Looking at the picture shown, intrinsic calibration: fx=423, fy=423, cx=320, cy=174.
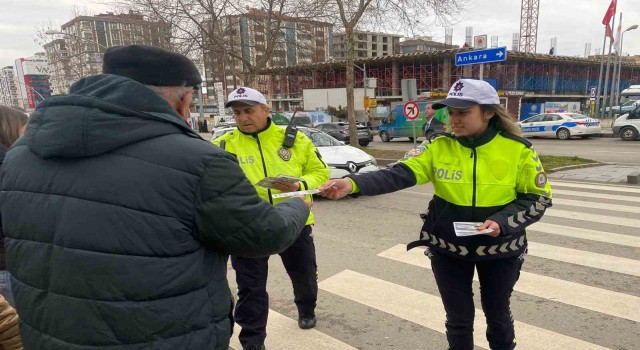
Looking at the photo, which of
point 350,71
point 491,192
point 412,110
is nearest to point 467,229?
point 491,192

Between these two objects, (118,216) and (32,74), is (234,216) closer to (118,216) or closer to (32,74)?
(118,216)

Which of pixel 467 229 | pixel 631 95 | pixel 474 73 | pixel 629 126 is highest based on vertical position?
pixel 474 73

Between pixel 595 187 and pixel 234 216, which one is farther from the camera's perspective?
pixel 595 187

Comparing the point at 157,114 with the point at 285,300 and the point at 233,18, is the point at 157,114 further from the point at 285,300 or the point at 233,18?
the point at 233,18

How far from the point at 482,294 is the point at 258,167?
5.46 ft

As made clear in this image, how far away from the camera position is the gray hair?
1.43 metres

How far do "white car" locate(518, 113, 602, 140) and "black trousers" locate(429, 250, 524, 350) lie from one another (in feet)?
70.0

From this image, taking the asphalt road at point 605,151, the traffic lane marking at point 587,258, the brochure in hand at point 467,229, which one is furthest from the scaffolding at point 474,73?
the brochure in hand at point 467,229

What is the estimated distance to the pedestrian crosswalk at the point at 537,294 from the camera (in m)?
3.18

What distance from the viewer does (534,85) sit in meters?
49.2

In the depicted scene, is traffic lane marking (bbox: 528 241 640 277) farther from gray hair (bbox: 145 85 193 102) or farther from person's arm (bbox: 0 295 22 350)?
person's arm (bbox: 0 295 22 350)

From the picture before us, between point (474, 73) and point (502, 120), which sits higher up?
point (474, 73)

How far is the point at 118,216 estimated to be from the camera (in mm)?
1232

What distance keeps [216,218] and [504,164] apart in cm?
159
